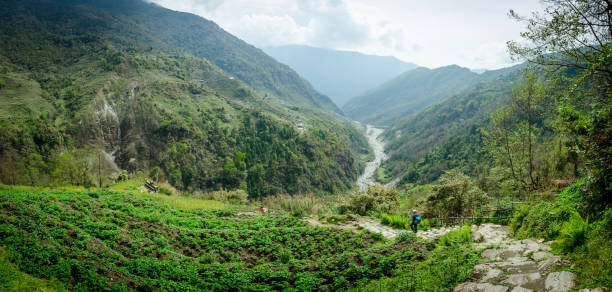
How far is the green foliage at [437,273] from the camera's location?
851cm

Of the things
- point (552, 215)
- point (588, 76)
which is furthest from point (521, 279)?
point (588, 76)

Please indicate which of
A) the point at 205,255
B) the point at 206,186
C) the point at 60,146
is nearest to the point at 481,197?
the point at 205,255

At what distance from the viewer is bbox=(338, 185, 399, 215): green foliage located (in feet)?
83.7

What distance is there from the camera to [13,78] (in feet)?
210

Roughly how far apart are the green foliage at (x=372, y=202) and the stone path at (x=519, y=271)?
50.3 ft

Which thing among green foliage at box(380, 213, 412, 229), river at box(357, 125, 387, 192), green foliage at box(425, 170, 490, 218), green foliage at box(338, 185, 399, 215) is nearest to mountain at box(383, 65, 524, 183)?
river at box(357, 125, 387, 192)

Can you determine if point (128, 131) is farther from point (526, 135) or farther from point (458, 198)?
point (526, 135)

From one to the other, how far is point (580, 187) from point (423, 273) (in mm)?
7197

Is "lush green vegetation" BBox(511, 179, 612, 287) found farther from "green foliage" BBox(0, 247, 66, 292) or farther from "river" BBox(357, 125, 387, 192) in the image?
"river" BBox(357, 125, 387, 192)

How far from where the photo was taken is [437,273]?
9.16 meters

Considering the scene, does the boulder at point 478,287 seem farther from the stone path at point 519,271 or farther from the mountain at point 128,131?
the mountain at point 128,131

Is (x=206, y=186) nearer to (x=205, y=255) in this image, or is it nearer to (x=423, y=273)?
(x=205, y=255)

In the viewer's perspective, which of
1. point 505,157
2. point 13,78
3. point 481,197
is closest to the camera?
point 481,197

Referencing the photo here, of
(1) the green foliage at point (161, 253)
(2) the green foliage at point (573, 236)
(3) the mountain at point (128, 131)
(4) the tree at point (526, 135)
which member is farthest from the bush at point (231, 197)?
(2) the green foliage at point (573, 236)
